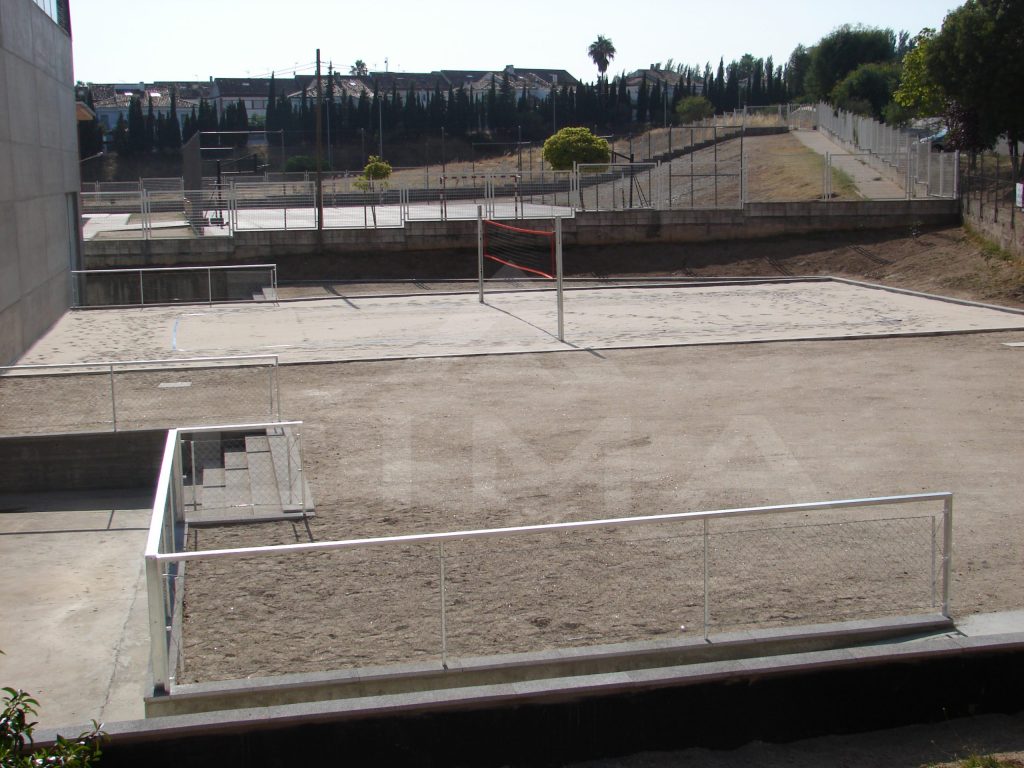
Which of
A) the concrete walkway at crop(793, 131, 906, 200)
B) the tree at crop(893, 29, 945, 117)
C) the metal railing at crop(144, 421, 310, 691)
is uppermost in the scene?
the tree at crop(893, 29, 945, 117)

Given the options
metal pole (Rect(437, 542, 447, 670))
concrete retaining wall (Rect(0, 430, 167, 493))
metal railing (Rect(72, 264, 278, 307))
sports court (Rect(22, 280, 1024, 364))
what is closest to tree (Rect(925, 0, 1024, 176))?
sports court (Rect(22, 280, 1024, 364))

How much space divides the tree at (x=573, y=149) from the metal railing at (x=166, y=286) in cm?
2803

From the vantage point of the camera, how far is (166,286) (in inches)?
1098

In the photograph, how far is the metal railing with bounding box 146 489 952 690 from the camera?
6.54 metres

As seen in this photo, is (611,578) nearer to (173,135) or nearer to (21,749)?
(21,749)

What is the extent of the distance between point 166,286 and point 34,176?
5.26 metres

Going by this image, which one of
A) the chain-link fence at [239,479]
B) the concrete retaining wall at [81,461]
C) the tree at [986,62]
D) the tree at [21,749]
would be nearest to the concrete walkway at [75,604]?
the concrete retaining wall at [81,461]

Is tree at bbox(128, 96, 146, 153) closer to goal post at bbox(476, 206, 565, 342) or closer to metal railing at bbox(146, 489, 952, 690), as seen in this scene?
goal post at bbox(476, 206, 565, 342)

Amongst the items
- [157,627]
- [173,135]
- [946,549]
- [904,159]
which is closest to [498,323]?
[946,549]

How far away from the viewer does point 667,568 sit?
23.0ft

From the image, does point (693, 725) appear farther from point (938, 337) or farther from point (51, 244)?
point (51, 244)

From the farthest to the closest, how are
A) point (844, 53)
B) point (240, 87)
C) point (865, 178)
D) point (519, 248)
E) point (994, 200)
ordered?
point (240, 87)
point (844, 53)
point (865, 178)
point (519, 248)
point (994, 200)

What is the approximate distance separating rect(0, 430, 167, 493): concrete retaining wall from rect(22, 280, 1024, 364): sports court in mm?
5692

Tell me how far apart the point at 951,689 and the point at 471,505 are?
5.12 metres
